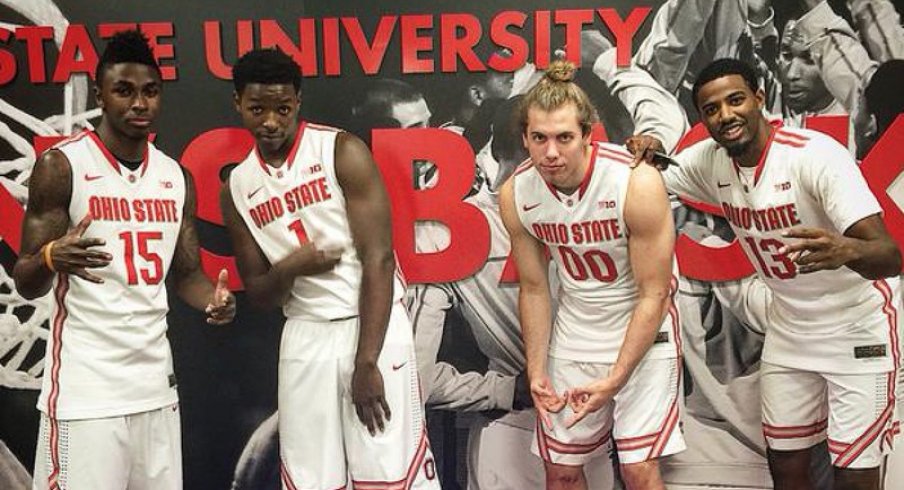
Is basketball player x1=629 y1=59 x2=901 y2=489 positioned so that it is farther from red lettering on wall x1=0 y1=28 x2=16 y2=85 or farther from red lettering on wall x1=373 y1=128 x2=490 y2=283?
red lettering on wall x1=0 y1=28 x2=16 y2=85

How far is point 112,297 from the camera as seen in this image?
2.21 meters

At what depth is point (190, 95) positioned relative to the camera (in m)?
3.04

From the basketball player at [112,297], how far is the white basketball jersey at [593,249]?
1010 mm

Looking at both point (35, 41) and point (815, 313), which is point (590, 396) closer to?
point (815, 313)

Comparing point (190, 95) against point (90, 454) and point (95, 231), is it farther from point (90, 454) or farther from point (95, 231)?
point (90, 454)

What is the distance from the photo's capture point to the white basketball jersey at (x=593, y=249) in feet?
7.93

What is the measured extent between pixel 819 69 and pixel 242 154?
2228 mm

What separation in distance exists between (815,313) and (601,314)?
70 cm

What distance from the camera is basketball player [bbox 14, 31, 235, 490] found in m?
2.17

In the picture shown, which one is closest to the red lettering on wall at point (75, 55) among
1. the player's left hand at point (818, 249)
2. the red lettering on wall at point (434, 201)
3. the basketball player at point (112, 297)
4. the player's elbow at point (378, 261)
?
the basketball player at point (112, 297)

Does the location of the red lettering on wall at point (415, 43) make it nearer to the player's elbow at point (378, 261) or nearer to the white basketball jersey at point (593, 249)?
the white basketball jersey at point (593, 249)

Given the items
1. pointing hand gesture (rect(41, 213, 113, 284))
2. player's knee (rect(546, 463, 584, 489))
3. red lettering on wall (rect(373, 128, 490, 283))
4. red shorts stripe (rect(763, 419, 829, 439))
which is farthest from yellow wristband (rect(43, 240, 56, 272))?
red shorts stripe (rect(763, 419, 829, 439))

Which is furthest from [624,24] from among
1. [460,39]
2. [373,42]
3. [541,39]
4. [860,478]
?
[860,478]

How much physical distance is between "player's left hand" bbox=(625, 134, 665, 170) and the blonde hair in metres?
0.22
